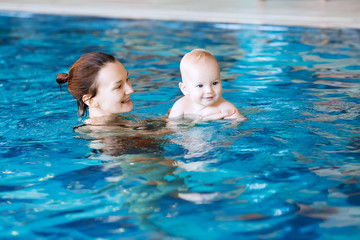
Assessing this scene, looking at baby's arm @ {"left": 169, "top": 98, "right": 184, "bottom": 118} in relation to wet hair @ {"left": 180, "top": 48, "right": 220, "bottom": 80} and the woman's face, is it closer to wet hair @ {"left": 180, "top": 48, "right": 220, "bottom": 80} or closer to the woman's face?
wet hair @ {"left": 180, "top": 48, "right": 220, "bottom": 80}

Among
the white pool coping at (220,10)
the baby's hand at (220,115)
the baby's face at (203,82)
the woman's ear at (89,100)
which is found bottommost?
the baby's hand at (220,115)

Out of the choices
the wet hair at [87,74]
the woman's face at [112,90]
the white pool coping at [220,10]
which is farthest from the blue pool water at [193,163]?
the white pool coping at [220,10]

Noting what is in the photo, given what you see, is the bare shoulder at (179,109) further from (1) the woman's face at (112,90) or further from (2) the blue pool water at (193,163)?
(1) the woman's face at (112,90)

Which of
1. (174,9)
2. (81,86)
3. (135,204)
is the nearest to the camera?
(135,204)

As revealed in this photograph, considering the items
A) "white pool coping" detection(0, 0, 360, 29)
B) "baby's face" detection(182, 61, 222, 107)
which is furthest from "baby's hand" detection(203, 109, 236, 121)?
"white pool coping" detection(0, 0, 360, 29)

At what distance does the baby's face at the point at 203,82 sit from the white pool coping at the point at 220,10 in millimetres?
4969

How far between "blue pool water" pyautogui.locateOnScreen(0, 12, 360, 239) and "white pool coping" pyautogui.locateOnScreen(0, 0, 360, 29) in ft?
8.84

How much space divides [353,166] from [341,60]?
3426 millimetres

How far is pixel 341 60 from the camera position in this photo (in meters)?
6.09

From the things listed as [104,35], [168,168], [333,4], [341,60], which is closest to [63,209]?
[168,168]

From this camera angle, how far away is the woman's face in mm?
3424

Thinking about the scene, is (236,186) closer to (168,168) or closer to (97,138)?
(168,168)

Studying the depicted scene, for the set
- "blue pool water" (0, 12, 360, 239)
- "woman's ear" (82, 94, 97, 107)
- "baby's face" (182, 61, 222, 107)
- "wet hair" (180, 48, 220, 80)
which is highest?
"wet hair" (180, 48, 220, 80)

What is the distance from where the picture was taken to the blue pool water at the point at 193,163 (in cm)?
243
